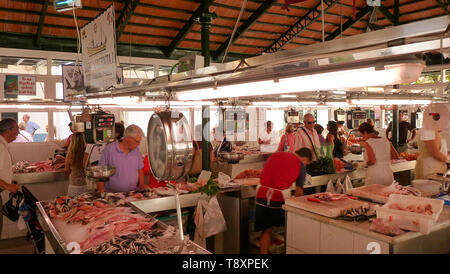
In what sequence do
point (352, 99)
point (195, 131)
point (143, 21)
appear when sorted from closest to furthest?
point (352, 99), point (143, 21), point (195, 131)

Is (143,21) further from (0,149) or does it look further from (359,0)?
(359,0)

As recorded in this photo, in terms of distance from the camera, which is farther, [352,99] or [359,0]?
[359,0]

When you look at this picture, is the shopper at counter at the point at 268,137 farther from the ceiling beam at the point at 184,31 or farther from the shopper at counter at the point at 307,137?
the shopper at counter at the point at 307,137

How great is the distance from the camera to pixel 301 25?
1233 cm

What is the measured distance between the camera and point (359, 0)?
12.7 meters

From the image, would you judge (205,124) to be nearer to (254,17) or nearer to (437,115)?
(437,115)

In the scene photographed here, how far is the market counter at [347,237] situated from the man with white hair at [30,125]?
28.5ft

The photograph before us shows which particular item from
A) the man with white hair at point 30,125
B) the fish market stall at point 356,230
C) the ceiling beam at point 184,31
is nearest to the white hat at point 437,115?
the fish market stall at point 356,230

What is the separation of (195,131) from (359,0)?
7.67 metres

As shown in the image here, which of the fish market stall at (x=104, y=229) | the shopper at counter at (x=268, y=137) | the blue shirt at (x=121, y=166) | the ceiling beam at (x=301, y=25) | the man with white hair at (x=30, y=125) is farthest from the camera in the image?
the shopper at counter at (x=268, y=137)

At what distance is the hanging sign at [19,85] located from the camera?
9.02 meters

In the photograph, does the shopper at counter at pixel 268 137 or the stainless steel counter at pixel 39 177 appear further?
the shopper at counter at pixel 268 137
